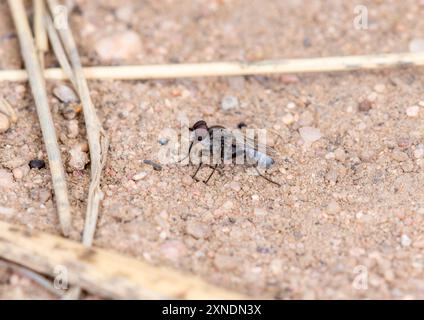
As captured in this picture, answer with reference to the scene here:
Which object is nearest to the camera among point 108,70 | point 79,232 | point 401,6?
point 79,232

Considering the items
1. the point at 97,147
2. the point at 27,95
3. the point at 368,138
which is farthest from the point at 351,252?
the point at 27,95

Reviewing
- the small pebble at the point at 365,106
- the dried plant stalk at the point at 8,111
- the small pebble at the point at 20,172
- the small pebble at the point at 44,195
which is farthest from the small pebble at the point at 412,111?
the dried plant stalk at the point at 8,111

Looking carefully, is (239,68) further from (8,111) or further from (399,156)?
(8,111)

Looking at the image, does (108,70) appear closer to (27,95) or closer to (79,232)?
(27,95)

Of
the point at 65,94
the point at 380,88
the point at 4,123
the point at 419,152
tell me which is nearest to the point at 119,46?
the point at 65,94

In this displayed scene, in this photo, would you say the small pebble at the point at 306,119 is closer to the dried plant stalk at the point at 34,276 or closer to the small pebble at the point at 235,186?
the small pebble at the point at 235,186

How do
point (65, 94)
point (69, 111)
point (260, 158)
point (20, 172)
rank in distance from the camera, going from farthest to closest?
point (65, 94) < point (69, 111) < point (260, 158) < point (20, 172)
